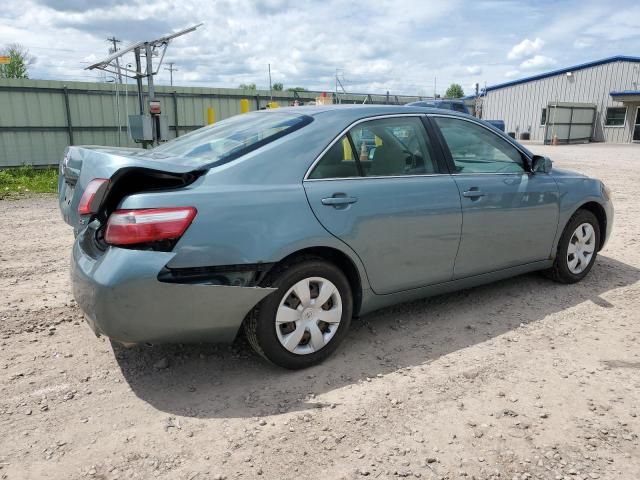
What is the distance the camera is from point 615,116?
3325cm

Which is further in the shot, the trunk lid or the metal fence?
the metal fence

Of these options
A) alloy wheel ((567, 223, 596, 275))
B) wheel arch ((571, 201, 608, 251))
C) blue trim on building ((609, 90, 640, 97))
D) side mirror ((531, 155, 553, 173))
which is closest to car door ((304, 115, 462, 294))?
side mirror ((531, 155, 553, 173))

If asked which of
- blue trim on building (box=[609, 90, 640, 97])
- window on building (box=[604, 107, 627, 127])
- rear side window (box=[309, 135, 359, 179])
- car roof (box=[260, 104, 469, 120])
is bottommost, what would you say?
rear side window (box=[309, 135, 359, 179])

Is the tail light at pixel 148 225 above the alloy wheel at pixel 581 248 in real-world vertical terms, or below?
above

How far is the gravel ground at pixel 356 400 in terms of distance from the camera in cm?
245

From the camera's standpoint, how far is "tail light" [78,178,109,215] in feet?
9.35

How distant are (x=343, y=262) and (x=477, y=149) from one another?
1602 mm

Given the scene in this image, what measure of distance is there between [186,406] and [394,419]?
1.13 m

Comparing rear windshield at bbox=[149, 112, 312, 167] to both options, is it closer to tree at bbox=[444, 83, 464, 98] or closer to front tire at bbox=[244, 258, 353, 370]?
front tire at bbox=[244, 258, 353, 370]

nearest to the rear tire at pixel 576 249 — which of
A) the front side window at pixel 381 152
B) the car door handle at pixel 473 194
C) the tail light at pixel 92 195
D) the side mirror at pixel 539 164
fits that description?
the side mirror at pixel 539 164

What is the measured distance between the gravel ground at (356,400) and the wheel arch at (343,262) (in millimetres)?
393

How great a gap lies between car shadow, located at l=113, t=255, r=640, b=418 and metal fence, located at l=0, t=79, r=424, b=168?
944 cm

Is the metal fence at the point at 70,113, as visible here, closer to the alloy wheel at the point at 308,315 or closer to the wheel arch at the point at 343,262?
the wheel arch at the point at 343,262

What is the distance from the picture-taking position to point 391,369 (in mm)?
3320
